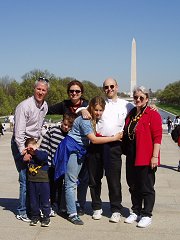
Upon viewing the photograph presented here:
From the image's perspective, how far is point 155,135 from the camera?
527 cm

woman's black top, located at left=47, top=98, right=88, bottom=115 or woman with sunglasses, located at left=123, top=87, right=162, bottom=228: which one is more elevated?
woman's black top, located at left=47, top=98, right=88, bottom=115

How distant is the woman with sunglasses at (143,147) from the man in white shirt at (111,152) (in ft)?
0.43

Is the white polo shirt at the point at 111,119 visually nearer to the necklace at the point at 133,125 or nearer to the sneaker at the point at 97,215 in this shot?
the necklace at the point at 133,125

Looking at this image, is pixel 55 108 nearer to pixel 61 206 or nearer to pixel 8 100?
pixel 61 206

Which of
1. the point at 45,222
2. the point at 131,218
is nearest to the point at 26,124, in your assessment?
the point at 45,222

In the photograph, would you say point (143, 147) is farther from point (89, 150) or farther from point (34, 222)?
Result: point (34, 222)

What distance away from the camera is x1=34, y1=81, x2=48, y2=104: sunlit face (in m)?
5.49

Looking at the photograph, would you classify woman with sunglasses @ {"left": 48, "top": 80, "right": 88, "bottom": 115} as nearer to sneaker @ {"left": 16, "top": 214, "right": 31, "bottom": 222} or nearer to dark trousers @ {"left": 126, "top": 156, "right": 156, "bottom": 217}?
dark trousers @ {"left": 126, "top": 156, "right": 156, "bottom": 217}

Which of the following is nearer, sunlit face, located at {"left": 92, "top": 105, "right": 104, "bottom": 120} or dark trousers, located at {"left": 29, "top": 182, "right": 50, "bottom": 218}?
sunlit face, located at {"left": 92, "top": 105, "right": 104, "bottom": 120}

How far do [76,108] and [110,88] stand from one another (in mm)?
617

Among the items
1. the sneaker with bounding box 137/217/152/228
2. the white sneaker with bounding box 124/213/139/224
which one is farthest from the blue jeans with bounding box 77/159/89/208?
the sneaker with bounding box 137/217/152/228

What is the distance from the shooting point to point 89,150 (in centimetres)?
553

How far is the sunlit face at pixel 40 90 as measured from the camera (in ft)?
18.0

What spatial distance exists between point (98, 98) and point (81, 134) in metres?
0.53
